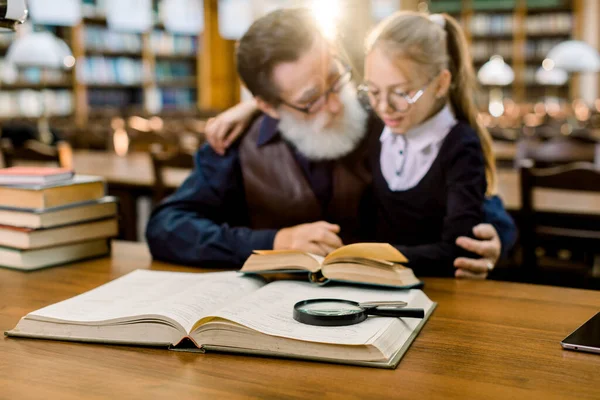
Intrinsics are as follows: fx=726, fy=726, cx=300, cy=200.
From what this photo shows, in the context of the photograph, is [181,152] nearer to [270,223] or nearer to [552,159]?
[270,223]

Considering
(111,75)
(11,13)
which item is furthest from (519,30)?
(11,13)

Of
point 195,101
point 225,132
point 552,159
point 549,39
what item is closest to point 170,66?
point 195,101

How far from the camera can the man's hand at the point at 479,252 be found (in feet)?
4.67

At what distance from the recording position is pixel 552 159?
12.5 ft

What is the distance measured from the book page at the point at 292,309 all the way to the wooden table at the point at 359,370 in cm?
4

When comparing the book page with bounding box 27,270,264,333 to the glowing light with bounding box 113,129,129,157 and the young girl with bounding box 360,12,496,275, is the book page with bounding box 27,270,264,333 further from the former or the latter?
the glowing light with bounding box 113,129,129,157

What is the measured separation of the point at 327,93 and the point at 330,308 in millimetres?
696

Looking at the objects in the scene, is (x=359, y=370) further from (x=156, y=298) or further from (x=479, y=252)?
(x=479, y=252)

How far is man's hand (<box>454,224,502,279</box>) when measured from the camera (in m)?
1.42

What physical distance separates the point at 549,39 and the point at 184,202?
978 centimetres

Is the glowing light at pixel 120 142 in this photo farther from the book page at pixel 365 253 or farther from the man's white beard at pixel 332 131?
the book page at pixel 365 253

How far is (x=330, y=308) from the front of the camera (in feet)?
3.40

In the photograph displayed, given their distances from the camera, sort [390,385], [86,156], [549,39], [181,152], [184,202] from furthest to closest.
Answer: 1. [549,39]
2. [86,156]
3. [181,152]
4. [184,202]
5. [390,385]

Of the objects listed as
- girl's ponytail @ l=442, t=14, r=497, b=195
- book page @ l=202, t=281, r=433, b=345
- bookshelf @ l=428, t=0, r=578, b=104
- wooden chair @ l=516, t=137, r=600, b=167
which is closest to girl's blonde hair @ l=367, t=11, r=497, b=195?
girl's ponytail @ l=442, t=14, r=497, b=195
